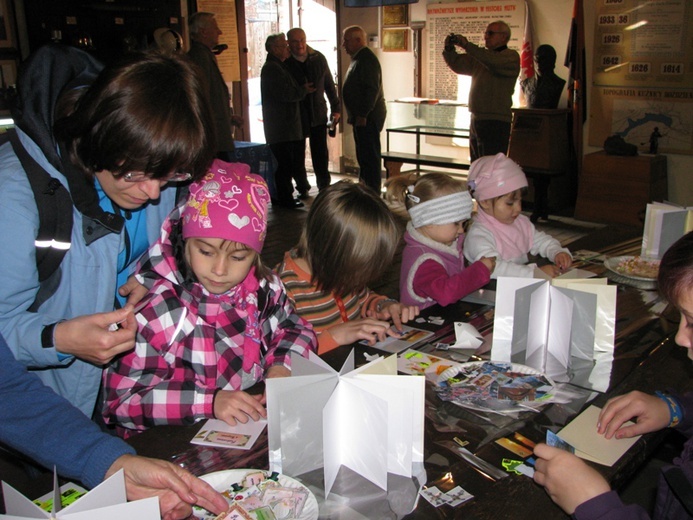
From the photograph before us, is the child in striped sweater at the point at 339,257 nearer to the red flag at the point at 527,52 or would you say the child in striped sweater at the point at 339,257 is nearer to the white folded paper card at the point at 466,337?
the white folded paper card at the point at 466,337

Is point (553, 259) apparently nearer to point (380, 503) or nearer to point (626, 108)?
point (380, 503)

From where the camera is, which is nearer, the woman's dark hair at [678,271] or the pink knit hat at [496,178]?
the woman's dark hair at [678,271]

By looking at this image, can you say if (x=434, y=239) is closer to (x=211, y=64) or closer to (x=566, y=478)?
(x=566, y=478)

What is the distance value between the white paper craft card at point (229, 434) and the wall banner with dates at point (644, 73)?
18.8ft

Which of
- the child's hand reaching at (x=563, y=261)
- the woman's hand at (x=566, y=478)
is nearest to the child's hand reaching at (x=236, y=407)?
the woman's hand at (x=566, y=478)

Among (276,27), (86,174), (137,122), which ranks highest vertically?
(276,27)

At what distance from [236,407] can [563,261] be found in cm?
161

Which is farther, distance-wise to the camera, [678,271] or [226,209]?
[226,209]

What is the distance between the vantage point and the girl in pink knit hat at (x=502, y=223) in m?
2.62

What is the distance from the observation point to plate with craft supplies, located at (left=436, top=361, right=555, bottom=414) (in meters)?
1.40

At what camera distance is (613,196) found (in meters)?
5.91

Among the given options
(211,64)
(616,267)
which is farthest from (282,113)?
(616,267)

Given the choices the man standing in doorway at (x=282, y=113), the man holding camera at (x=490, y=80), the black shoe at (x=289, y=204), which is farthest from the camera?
the black shoe at (x=289, y=204)

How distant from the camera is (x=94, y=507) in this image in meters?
0.83
